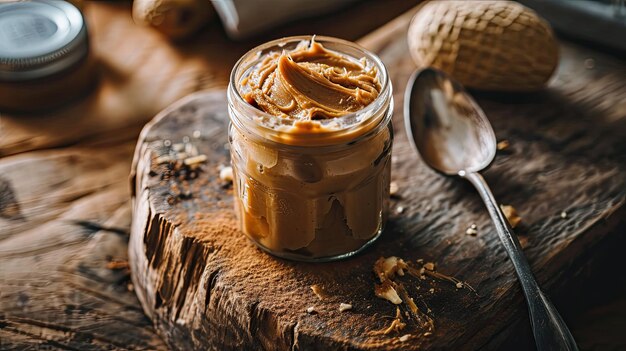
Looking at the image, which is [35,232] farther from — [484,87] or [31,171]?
[484,87]

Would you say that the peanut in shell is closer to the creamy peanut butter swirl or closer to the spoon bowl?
the spoon bowl

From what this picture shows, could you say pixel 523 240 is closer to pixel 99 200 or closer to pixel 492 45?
pixel 492 45

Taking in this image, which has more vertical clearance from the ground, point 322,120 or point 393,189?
point 322,120

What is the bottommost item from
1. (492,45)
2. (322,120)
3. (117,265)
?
(117,265)

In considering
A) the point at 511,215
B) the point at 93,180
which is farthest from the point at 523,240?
the point at 93,180

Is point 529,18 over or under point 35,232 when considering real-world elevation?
over

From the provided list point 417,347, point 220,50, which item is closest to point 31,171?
point 220,50
